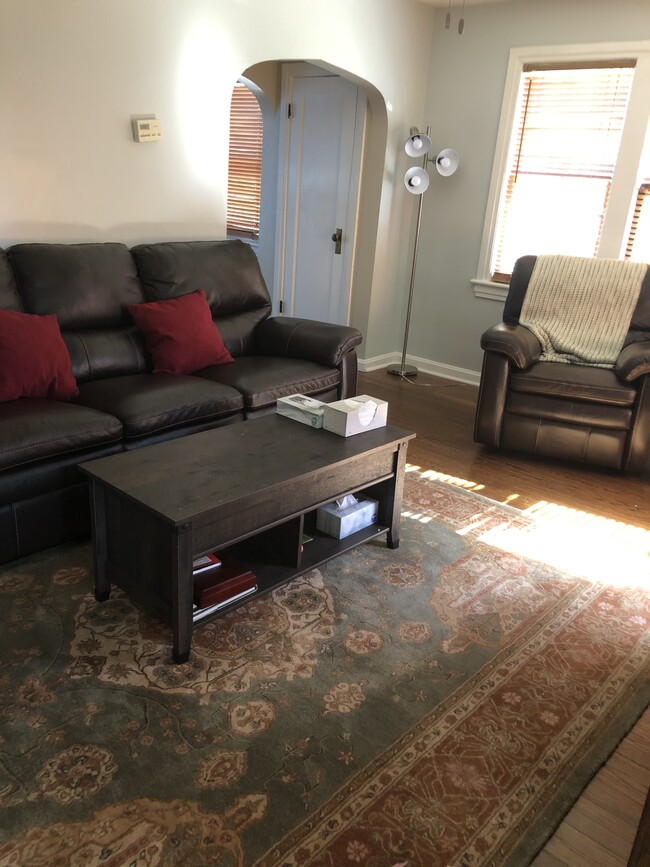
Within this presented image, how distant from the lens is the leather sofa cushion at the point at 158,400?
281 cm

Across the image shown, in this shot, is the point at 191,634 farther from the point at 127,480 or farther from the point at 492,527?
the point at 492,527

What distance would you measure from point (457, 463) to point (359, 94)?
283 cm

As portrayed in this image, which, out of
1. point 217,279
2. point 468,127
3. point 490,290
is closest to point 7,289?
point 217,279

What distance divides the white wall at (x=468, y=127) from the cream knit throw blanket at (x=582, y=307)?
856mm

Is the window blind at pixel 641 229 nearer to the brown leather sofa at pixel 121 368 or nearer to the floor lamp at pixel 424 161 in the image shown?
the floor lamp at pixel 424 161

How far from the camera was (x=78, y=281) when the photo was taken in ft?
10.3

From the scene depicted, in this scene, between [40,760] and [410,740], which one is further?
[410,740]

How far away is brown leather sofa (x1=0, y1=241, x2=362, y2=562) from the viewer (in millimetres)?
2504

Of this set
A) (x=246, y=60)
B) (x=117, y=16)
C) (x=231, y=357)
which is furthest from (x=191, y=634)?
(x=246, y=60)

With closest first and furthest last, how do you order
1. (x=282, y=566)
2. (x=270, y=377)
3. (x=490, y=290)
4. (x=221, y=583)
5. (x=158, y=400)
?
(x=221, y=583), (x=282, y=566), (x=158, y=400), (x=270, y=377), (x=490, y=290)

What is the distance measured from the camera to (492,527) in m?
3.08

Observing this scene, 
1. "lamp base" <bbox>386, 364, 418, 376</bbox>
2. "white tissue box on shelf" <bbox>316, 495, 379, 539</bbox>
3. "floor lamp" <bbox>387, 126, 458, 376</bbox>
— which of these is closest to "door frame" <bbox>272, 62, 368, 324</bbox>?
"floor lamp" <bbox>387, 126, 458, 376</bbox>

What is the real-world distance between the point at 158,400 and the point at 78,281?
0.71 metres

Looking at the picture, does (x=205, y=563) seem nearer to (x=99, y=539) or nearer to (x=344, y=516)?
(x=99, y=539)
